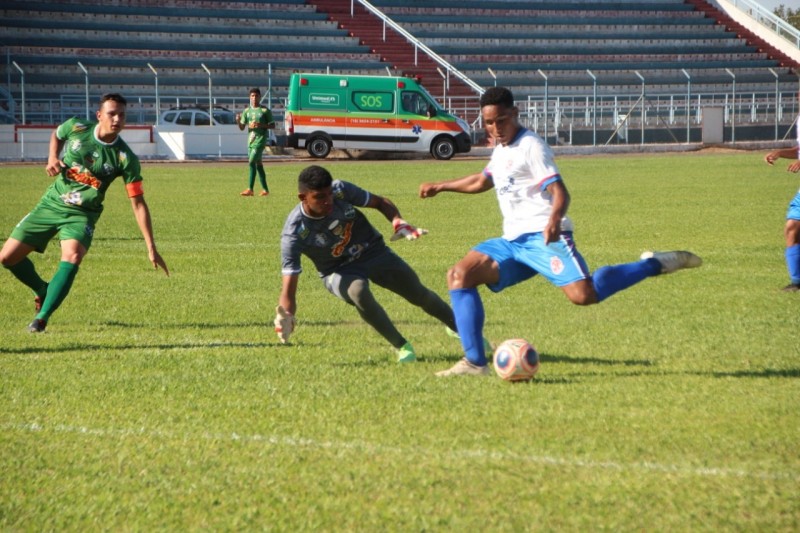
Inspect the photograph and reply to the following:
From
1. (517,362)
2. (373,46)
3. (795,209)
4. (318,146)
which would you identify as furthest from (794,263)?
(373,46)

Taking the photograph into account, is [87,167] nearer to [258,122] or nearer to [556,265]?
[556,265]

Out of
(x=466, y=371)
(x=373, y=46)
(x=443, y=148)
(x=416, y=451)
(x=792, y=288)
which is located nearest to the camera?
(x=416, y=451)

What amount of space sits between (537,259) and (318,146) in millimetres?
30651

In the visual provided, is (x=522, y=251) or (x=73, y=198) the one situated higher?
(x=73, y=198)

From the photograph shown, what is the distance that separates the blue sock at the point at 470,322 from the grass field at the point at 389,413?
0.65ft

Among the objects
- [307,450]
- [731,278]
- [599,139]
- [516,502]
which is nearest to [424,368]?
[307,450]

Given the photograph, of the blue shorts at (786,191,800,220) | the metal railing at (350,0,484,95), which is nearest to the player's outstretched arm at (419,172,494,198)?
the blue shorts at (786,191,800,220)

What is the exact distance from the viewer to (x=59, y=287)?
8188 millimetres

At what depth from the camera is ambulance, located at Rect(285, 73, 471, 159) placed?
36500 mm

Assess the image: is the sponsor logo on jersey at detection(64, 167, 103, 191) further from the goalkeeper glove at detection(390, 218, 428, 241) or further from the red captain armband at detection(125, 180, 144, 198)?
the goalkeeper glove at detection(390, 218, 428, 241)

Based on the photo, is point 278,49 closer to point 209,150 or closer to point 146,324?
point 209,150

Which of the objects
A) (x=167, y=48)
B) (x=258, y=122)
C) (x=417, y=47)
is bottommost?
(x=258, y=122)

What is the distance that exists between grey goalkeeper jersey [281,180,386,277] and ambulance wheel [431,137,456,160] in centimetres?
3017

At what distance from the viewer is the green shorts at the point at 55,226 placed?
8.41 meters
